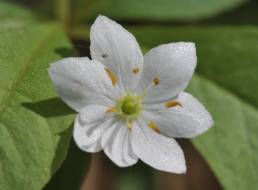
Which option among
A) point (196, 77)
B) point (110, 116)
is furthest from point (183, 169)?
point (196, 77)

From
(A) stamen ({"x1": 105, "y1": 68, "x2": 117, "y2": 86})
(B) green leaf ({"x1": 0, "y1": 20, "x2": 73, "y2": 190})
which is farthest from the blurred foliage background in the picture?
(A) stamen ({"x1": 105, "y1": 68, "x2": 117, "y2": 86})

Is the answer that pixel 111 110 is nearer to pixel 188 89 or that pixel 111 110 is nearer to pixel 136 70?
pixel 136 70

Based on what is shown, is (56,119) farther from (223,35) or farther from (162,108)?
(223,35)

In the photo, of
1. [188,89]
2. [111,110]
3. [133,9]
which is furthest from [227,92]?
[111,110]

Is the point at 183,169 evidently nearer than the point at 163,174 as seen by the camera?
Yes

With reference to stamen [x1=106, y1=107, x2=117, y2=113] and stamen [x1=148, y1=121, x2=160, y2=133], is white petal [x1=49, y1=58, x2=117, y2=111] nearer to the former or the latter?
stamen [x1=106, y1=107, x2=117, y2=113]

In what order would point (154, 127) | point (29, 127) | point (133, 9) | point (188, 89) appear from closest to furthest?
point (29, 127)
point (154, 127)
point (188, 89)
point (133, 9)
